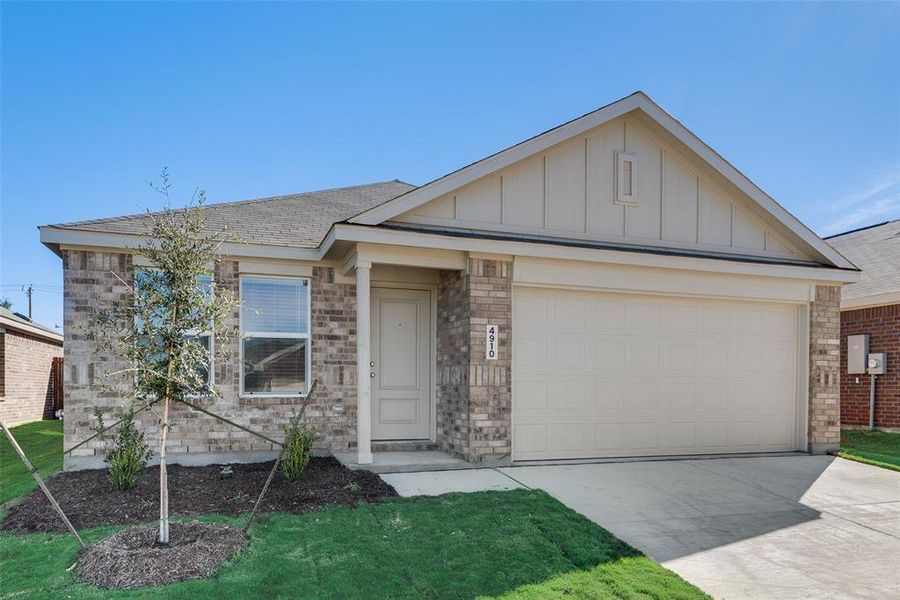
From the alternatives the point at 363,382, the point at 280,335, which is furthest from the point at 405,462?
the point at 280,335

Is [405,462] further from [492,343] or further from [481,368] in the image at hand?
[492,343]

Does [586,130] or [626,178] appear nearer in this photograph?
[586,130]

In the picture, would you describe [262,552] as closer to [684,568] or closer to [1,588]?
[1,588]

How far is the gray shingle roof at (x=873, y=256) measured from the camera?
463 inches

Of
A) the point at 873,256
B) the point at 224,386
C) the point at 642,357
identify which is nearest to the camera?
the point at 224,386

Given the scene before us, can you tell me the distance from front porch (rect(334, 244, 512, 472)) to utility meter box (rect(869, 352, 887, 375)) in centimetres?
881

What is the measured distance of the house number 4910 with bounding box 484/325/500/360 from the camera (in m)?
7.49

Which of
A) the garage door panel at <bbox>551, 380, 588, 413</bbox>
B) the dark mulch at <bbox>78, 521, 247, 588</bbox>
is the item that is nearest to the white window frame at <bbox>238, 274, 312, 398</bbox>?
the dark mulch at <bbox>78, 521, 247, 588</bbox>

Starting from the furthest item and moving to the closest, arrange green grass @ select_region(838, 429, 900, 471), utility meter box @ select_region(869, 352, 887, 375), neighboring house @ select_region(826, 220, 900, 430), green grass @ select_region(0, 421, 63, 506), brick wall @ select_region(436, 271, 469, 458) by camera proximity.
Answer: utility meter box @ select_region(869, 352, 887, 375) → neighboring house @ select_region(826, 220, 900, 430) → green grass @ select_region(838, 429, 900, 471) → brick wall @ select_region(436, 271, 469, 458) → green grass @ select_region(0, 421, 63, 506)

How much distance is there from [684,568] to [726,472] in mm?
3743

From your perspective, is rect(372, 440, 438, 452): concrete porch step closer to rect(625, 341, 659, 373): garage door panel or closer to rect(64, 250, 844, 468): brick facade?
rect(64, 250, 844, 468): brick facade

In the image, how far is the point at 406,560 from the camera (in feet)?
14.1

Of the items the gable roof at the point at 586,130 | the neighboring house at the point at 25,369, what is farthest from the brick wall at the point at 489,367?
the neighboring house at the point at 25,369

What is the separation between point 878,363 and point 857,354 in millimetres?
473
